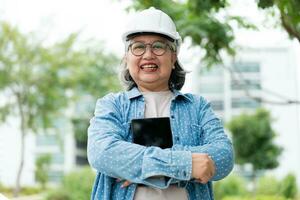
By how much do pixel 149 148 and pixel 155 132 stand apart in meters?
0.06

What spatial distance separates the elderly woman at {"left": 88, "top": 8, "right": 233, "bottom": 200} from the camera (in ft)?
3.73

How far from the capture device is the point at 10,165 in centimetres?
2278

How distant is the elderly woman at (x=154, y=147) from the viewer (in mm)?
1138

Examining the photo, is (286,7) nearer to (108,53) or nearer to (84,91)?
(84,91)

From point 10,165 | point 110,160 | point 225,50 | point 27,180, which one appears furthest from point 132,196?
point 10,165

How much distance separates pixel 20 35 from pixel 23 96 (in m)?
1.49

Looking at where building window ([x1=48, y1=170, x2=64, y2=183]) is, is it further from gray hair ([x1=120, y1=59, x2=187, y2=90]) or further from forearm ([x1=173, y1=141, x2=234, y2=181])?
forearm ([x1=173, y1=141, x2=234, y2=181])

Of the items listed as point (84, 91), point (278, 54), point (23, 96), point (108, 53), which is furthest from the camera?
point (278, 54)

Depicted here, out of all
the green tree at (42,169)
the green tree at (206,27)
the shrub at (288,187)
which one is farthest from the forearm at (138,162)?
the green tree at (42,169)

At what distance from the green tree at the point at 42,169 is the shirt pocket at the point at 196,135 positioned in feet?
53.1

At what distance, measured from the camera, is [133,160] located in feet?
3.74

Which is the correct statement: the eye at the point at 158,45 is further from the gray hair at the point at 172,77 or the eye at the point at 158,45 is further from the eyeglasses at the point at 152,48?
the gray hair at the point at 172,77

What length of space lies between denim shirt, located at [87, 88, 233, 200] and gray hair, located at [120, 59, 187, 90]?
43 mm

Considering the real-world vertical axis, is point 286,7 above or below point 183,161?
above
